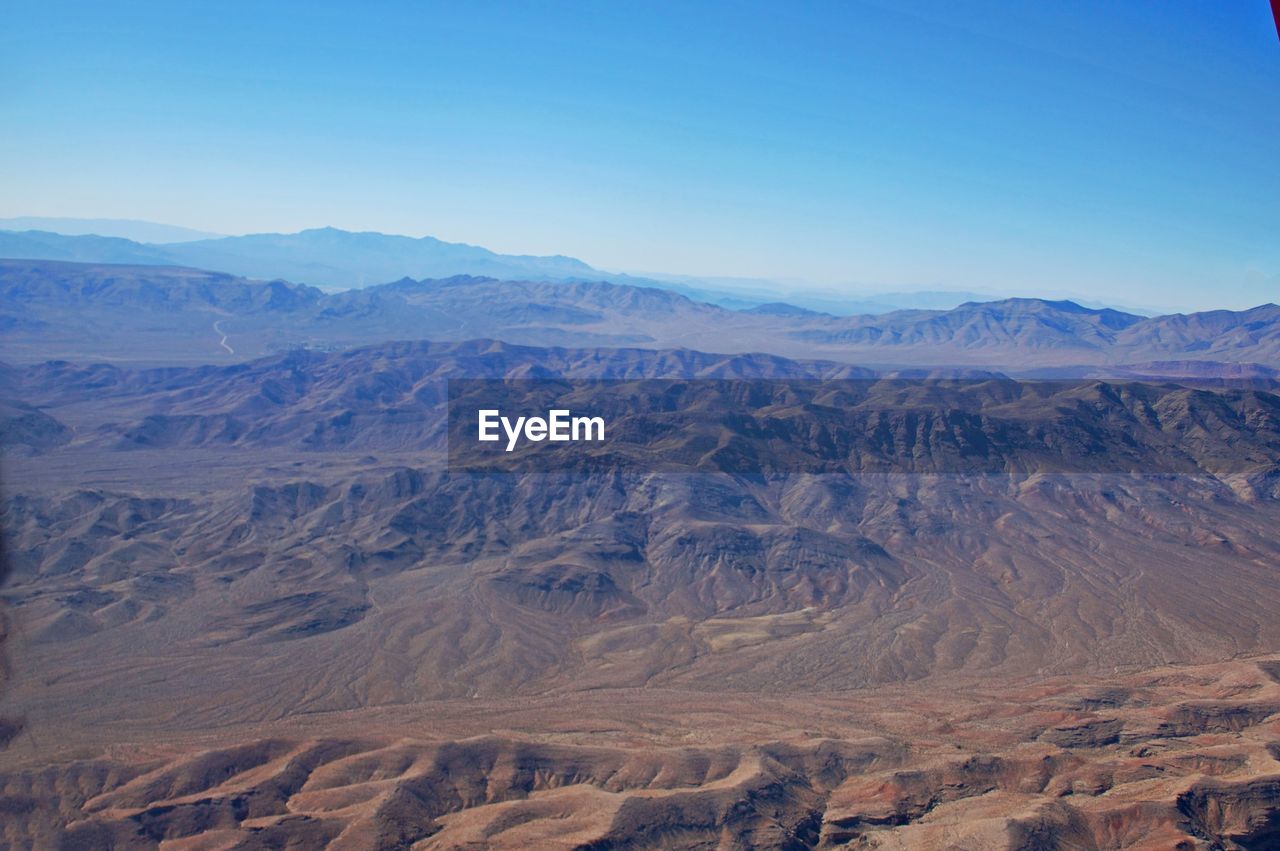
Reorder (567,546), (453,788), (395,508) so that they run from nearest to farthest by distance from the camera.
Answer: (453,788), (567,546), (395,508)

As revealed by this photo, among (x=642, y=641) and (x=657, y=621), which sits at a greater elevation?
(x=657, y=621)

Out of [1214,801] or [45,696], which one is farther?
[45,696]

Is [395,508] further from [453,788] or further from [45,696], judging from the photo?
[453,788]

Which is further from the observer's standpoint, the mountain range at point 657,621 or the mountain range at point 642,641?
the mountain range at point 657,621

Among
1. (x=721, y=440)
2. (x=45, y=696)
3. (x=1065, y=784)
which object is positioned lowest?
(x=45, y=696)

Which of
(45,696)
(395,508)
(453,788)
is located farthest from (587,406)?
(453,788)

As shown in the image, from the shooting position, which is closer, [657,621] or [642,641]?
[642,641]

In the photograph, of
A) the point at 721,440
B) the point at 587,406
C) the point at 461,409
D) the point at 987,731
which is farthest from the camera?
the point at 461,409

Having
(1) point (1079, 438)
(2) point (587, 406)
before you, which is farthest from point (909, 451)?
(2) point (587, 406)

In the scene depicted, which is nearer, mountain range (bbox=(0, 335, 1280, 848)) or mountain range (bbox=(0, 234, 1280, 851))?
mountain range (bbox=(0, 335, 1280, 848))

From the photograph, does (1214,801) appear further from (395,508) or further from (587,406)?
(587,406)

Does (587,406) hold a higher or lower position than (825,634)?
higher
